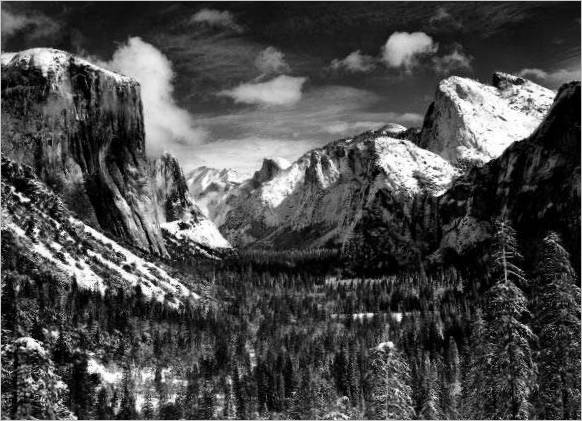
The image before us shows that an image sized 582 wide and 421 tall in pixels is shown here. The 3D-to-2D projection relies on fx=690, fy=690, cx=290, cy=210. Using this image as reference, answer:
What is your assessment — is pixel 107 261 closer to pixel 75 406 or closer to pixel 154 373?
pixel 154 373

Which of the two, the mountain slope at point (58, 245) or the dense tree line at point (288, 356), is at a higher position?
the mountain slope at point (58, 245)

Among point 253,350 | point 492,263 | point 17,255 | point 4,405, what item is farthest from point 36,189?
point 492,263

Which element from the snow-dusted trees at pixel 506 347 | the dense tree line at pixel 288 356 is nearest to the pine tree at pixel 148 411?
the dense tree line at pixel 288 356

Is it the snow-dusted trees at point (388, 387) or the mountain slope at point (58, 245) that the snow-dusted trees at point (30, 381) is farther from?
the mountain slope at point (58, 245)

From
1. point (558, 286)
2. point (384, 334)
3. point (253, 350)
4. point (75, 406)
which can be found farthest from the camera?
point (384, 334)

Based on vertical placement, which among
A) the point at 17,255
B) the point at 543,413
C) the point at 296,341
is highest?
the point at 17,255

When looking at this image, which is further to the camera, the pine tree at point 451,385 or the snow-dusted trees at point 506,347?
the pine tree at point 451,385

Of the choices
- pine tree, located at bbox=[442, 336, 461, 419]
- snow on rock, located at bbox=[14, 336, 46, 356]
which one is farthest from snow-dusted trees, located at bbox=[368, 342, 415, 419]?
pine tree, located at bbox=[442, 336, 461, 419]
